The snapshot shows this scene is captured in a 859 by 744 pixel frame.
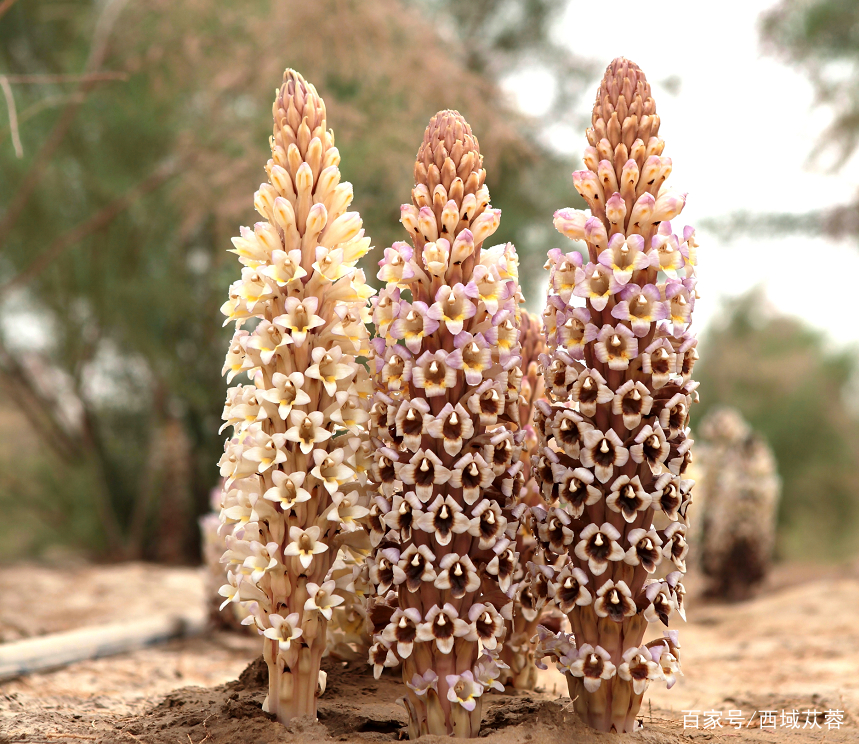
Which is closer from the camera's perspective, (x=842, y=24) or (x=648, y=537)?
(x=648, y=537)

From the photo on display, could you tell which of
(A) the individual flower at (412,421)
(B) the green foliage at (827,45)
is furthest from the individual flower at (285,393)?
(B) the green foliage at (827,45)

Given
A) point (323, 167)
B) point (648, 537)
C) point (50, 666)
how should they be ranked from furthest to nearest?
point (50, 666)
point (323, 167)
point (648, 537)

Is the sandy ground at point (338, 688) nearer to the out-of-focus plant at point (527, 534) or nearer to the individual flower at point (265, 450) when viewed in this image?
the out-of-focus plant at point (527, 534)

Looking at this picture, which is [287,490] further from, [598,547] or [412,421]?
[598,547]

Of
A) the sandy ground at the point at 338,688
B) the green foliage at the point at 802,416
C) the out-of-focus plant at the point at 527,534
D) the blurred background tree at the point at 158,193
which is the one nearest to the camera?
the sandy ground at the point at 338,688

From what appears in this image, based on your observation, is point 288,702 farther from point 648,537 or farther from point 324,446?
point 648,537

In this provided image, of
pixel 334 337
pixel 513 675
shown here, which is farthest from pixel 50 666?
pixel 334 337
